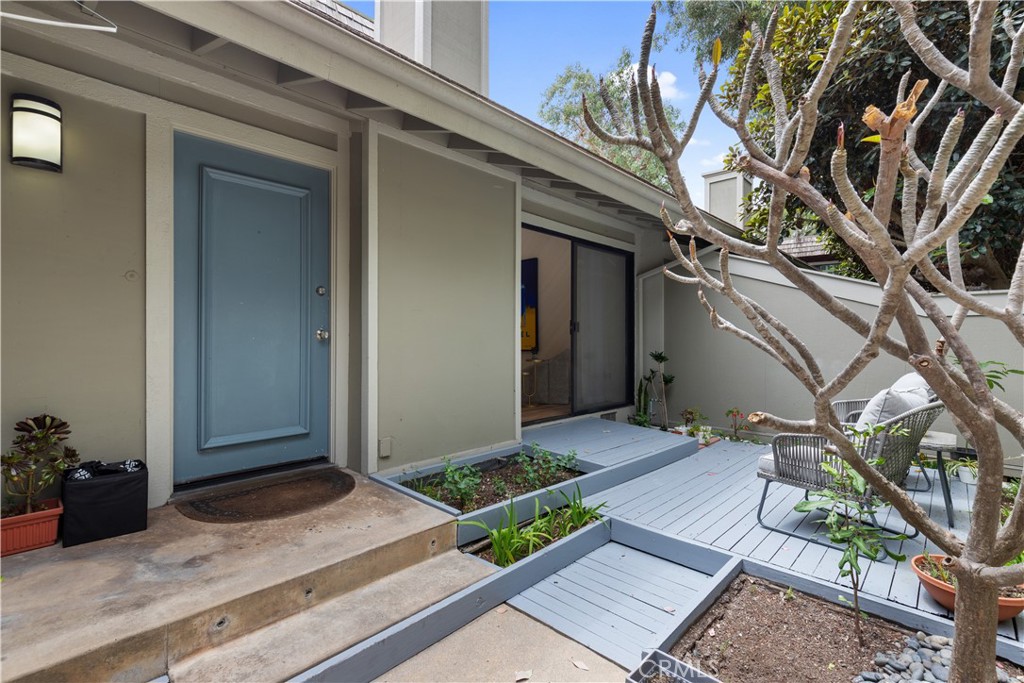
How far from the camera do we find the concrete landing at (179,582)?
164cm

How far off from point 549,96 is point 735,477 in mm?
14453

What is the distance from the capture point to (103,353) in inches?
103

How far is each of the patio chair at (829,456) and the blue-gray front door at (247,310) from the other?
3126mm

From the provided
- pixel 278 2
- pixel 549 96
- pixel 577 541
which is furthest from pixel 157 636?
pixel 549 96

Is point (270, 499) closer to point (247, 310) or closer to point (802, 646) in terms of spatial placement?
point (247, 310)

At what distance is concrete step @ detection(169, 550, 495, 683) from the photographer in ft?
5.76

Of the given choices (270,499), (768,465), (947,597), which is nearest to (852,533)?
(947,597)

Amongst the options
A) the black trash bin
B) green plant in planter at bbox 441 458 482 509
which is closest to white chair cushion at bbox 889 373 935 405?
green plant in planter at bbox 441 458 482 509

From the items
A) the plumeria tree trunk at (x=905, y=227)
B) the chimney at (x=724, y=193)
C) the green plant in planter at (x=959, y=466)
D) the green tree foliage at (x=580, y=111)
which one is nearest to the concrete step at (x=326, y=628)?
the plumeria tree trunk at (x=905, y=227)

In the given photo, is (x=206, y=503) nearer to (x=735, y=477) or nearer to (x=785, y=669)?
(x=785, y=669)

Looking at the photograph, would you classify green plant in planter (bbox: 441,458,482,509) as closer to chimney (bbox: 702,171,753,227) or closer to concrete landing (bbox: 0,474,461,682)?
concrete landing (bbox: 0,474,461,682)

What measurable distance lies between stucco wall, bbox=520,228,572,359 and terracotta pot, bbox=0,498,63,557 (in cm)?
623

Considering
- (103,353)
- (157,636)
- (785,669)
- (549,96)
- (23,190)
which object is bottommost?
(785,669)

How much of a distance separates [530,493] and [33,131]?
3307mm
